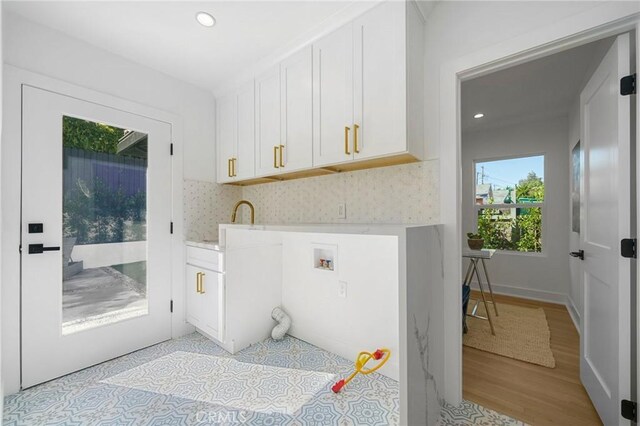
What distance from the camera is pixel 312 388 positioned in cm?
171

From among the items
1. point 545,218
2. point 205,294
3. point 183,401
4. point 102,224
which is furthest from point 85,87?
point 545,218

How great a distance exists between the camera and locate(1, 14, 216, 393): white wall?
1673 mm

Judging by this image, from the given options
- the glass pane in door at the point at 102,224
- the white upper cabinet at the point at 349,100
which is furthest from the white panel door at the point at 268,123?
the glass pane in door at the point at 102,224

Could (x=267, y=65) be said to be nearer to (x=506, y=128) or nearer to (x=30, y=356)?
(x=30, y=356)

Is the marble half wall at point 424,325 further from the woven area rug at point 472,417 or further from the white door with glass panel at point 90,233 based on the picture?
the white door with glass panel at point 90,233

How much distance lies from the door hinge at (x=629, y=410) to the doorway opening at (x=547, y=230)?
0.13 ft

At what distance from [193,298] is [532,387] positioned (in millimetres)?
2627

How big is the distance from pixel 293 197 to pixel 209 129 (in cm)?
116

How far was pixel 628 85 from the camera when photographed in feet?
4.11

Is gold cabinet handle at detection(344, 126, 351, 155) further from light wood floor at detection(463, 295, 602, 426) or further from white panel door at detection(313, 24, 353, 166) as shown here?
light wood floor at detection(463, 295, 602, 426)

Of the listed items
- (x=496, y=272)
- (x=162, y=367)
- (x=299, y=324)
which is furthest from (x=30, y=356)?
(x=496, y=272)

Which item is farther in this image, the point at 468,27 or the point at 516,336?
the point at 516,336

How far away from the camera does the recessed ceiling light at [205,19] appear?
1.71 m

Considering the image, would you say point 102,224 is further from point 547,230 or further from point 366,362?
point 547,230
